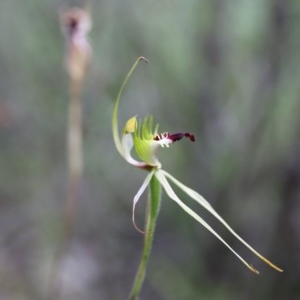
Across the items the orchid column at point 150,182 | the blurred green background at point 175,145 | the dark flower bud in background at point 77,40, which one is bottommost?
the blurred green background at point 175,145

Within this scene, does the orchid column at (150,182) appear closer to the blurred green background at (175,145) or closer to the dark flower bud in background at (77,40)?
the dark flower bud in background at (77,40)

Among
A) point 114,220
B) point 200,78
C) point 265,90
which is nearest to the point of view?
point 265,90

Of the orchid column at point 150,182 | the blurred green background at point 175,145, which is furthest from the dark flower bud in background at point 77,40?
the blurred green background at point 175,145

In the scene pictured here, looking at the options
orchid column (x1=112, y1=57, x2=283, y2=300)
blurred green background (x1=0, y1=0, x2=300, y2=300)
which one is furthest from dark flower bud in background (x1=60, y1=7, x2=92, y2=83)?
blurred green background (x1=0, y1=0, x2=300, y2=300)

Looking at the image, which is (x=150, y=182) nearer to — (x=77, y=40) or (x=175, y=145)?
(x=77, y=40)

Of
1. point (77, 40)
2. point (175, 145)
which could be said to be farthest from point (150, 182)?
point (175, 145)

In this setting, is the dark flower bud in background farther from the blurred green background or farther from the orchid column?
the blurred green background

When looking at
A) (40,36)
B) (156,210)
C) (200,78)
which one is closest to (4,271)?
(40,36)

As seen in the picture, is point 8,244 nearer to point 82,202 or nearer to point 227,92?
point 82,202
